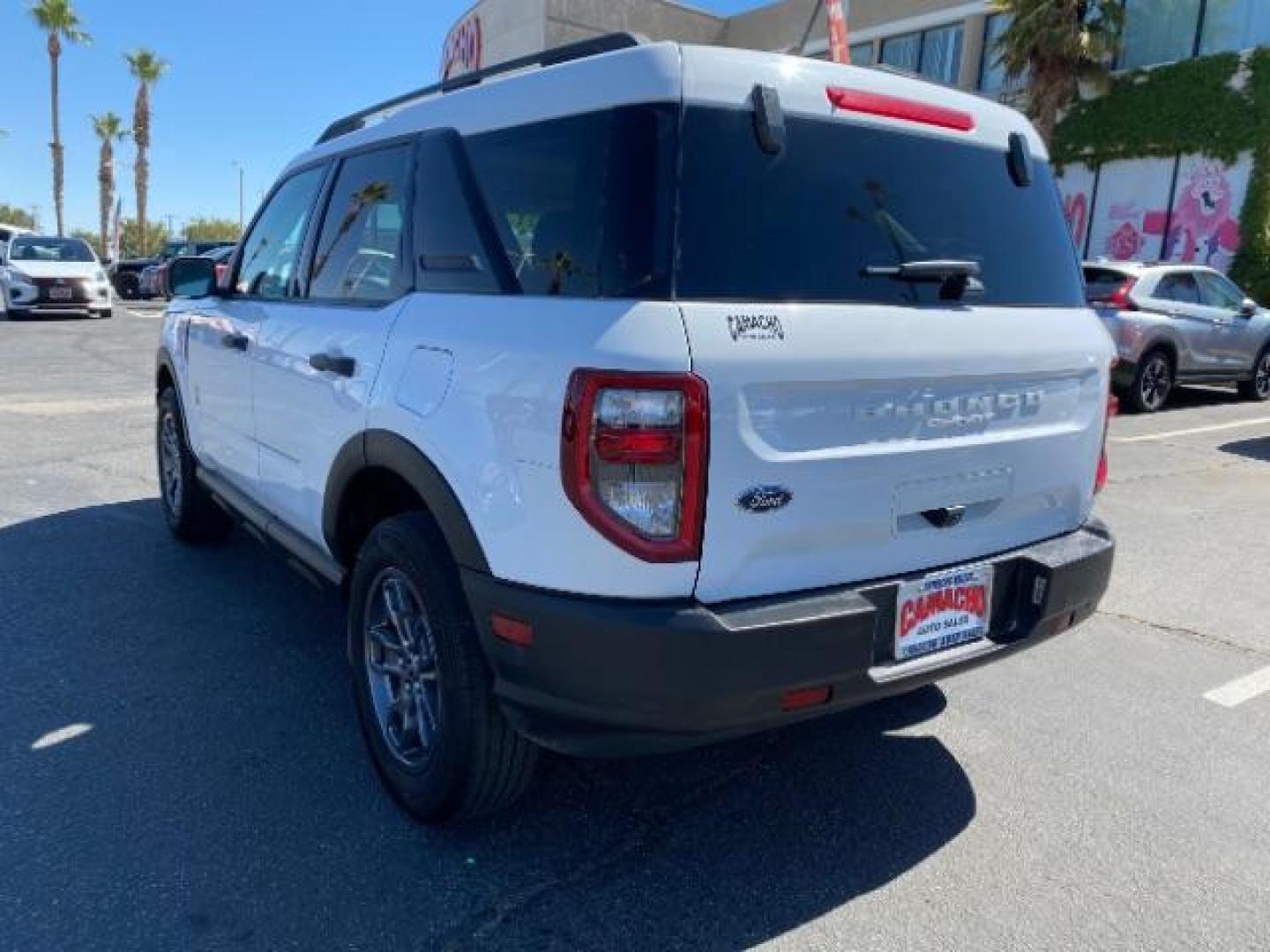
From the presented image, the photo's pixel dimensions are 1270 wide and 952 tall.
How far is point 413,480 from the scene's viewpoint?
8.28 ft

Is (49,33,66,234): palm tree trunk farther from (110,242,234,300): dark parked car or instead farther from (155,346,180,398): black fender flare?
(155,346,180,398): black fender flare

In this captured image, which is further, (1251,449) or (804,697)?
(1251,449)

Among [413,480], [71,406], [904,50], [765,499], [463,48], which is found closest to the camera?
[765,499]

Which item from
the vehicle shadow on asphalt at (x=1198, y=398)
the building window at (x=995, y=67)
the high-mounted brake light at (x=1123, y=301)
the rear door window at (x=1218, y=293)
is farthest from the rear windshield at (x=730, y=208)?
the building window at (x=995, y=67)

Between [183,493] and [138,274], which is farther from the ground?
[138,274]

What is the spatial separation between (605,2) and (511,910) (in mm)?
28198

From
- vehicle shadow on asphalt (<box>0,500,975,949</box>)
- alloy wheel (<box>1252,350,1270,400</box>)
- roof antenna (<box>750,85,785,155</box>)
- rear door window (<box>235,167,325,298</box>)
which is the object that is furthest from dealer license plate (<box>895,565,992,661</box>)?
alloy wheel (<box>1252,350,1270,400</box>)

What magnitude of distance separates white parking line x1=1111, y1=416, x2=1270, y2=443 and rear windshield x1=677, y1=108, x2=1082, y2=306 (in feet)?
23.0

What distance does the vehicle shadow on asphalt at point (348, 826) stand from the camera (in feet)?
7.61

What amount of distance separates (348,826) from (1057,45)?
21287 millimetres

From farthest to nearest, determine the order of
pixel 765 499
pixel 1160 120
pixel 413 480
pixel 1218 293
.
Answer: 1. pixel 1160 120
2. pixel 1218 293
3. pixel 413 480
4. pixel 765 499

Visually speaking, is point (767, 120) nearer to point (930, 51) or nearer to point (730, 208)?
point (730, 208)

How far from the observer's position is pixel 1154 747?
3303mm

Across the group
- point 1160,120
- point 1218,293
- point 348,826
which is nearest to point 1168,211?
point 1160,120
